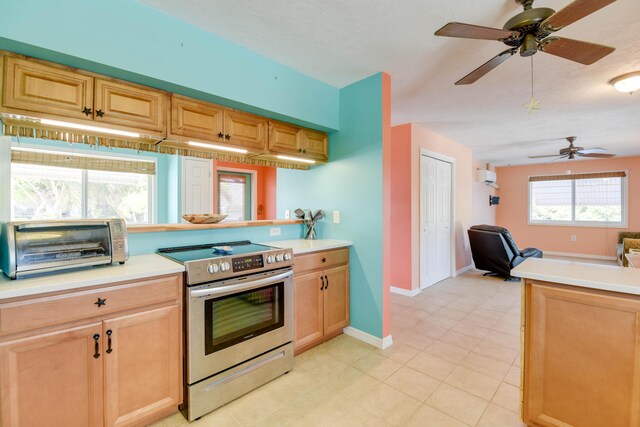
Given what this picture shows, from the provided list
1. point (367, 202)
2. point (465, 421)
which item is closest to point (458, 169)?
point (367, 202)

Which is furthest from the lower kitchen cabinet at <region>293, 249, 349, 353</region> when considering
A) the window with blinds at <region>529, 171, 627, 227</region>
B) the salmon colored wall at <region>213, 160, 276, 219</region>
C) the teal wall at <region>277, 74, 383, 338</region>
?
the window with blinds at <region>529, 171, 627, 227</region>

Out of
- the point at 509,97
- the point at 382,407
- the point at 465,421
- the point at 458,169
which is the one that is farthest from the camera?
the point at 458,169

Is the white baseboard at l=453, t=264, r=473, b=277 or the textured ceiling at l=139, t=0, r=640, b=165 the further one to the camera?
the white baseboard at l=453, t=264, r=473, b=277

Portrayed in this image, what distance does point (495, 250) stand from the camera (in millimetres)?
4793

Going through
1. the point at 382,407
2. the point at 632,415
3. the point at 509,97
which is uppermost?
the point at 509,97

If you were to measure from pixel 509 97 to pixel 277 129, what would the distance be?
2.69 m

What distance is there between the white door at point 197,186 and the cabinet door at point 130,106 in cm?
126

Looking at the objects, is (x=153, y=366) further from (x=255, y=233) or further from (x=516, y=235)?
(x=516, y=235)

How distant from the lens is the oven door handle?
1675 mm

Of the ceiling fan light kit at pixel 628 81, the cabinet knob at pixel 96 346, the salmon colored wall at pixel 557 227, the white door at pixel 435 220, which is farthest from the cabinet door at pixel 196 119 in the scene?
the salmon colored wall at pixel 557 227

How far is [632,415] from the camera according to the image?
1.28 meters

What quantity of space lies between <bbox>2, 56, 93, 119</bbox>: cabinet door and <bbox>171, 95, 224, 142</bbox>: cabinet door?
0.47 metres

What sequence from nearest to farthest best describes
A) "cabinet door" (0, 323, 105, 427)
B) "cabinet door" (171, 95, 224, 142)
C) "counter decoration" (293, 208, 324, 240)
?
"cabinet door" (0, 323, 105, 427)
"cabinet door" (171, 95, 224, 142)
"counter decoration" (293, 208, 324, 240)

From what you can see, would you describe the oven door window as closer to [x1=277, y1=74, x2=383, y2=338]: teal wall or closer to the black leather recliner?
[x1=277, y1=74, x2=383, y2=338]: teal wall
